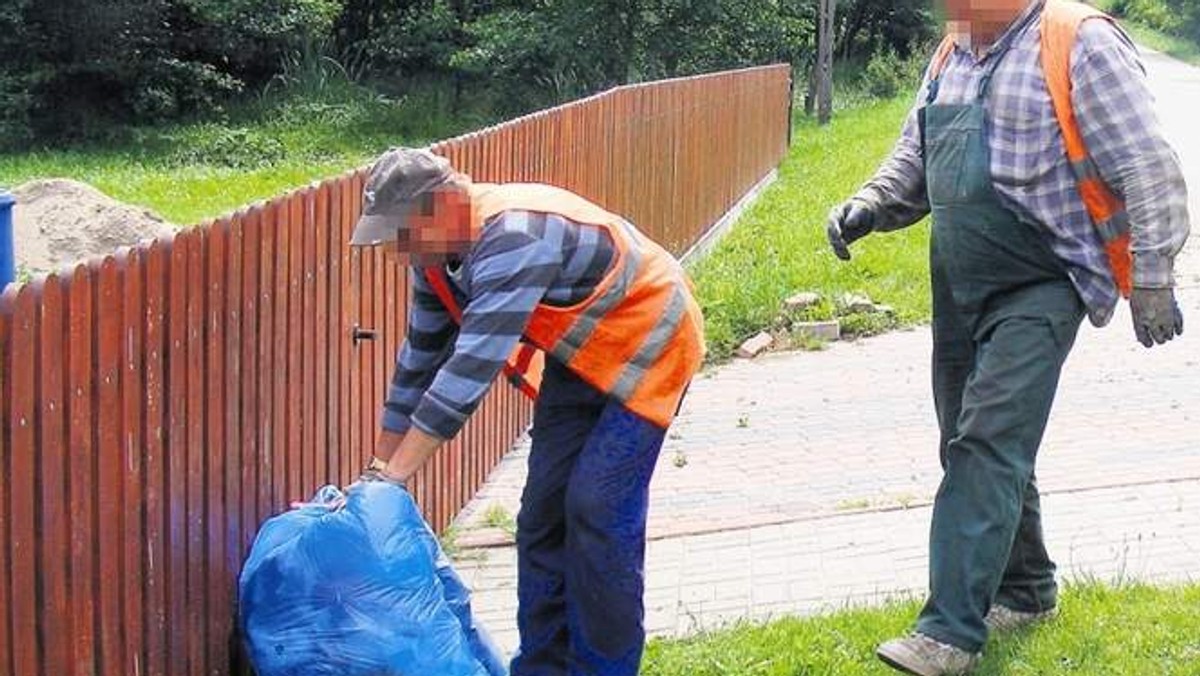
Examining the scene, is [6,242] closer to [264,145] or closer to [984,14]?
[984,14]

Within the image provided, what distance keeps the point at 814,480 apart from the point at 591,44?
23.2m

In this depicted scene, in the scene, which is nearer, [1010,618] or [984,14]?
[984,14]

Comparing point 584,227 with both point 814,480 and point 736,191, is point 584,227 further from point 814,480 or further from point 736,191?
point 736,191

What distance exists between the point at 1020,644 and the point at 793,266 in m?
7.55

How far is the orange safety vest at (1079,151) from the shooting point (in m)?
4.25

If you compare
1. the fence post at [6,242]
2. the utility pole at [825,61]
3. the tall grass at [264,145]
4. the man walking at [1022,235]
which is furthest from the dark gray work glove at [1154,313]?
the utility pole at [825,61]

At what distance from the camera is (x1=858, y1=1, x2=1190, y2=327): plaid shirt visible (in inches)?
163

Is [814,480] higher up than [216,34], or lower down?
higher up

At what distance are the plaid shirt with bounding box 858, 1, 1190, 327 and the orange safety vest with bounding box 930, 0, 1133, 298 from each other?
0.7 inches

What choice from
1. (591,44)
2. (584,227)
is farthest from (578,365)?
(591,44)

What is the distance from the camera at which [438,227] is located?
395 cm

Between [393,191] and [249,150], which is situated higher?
[393,191]

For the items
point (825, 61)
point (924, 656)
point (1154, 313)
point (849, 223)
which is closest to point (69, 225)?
point (849, 223)

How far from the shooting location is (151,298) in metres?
3.70
